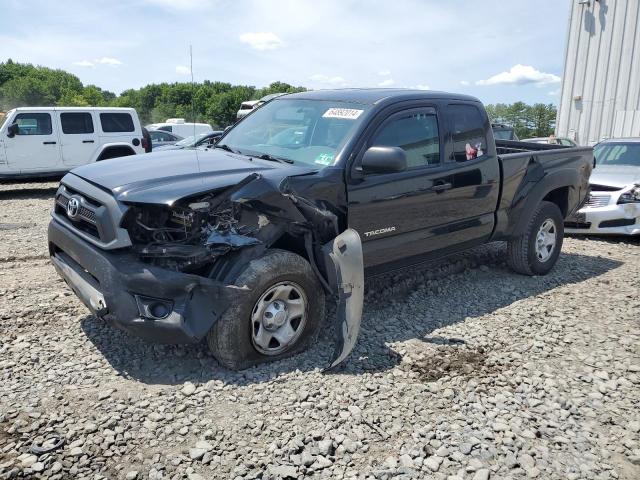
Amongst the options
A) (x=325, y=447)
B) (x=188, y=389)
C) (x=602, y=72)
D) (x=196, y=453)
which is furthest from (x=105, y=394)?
(x=602, y=72)

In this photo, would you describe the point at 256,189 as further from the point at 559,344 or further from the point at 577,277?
the point at 577,277

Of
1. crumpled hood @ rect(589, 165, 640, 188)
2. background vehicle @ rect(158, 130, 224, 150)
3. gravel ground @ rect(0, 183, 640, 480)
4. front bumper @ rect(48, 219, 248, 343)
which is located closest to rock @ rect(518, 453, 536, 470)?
gravel ground @ rect(0, 183, 640, 480)

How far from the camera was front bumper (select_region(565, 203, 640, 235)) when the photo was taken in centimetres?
762

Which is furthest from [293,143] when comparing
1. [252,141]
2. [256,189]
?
[256,189]

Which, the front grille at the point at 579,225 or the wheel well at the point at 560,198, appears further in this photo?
the front grille at the point at 579,225

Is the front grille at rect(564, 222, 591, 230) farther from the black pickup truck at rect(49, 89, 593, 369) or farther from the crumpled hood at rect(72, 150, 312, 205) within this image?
the crumpled hood at rect(72, 150, 312, 205)

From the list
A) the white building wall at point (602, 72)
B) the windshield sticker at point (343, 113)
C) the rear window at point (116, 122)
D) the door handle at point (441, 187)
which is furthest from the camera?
the white building wall at point (602, 72)

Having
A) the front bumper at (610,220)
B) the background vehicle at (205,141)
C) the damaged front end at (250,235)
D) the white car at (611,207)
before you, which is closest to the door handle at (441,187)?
the damaged front end at (250,235)

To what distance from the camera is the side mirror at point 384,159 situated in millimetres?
3812

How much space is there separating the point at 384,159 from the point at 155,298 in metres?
1.82

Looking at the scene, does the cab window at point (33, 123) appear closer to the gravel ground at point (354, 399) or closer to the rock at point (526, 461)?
the gravel ground at point (354, 399)

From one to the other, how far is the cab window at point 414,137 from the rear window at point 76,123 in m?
10.2

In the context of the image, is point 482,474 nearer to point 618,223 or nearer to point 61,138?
point 618,223

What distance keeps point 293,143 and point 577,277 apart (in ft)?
12.3
